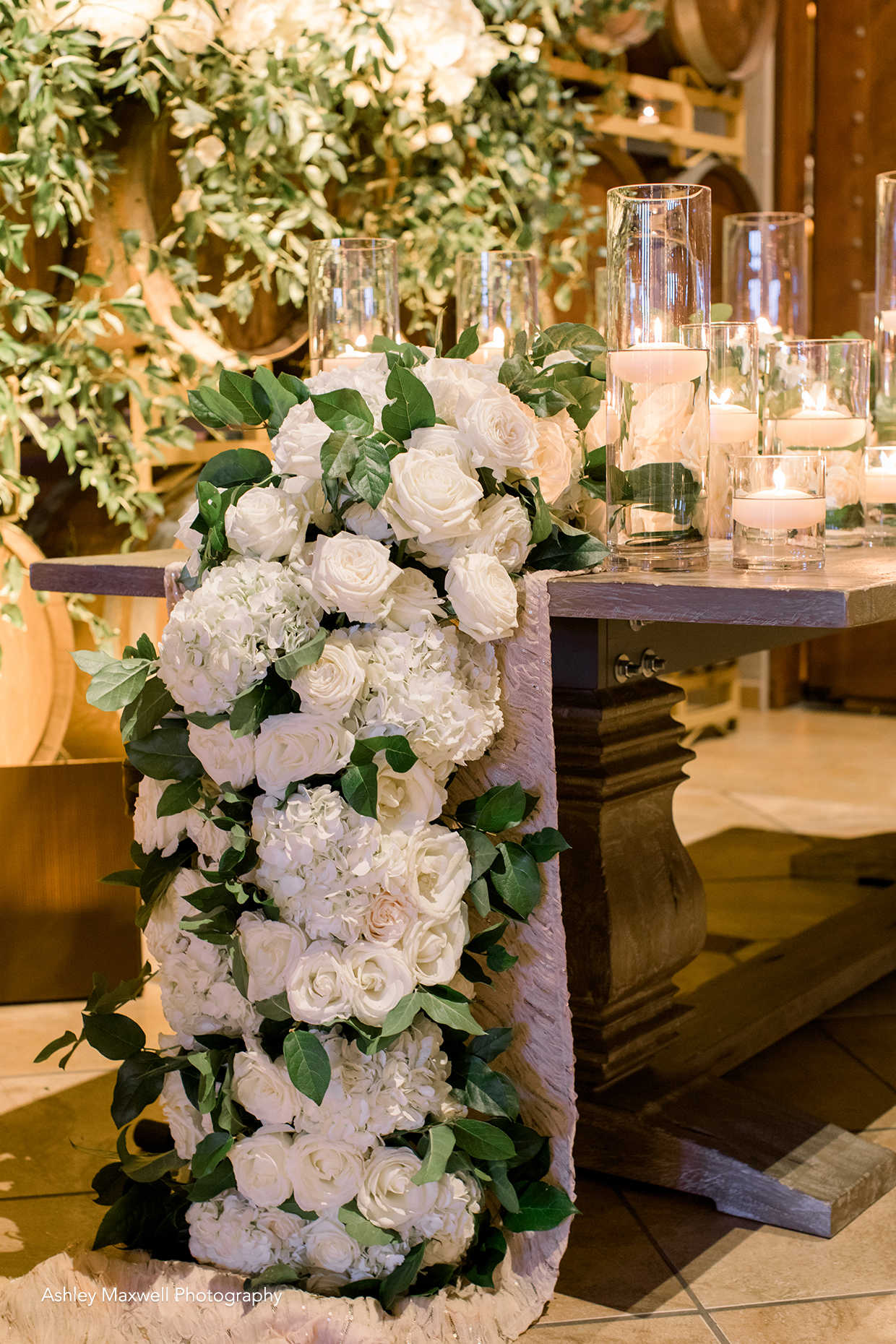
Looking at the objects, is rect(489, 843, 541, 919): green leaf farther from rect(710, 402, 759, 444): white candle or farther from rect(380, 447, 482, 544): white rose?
rect(710, 402, 759, 444): white candle

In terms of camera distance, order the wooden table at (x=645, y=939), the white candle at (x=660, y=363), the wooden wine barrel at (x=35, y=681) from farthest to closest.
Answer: the wooden wine barrel at (x=35, y=681) → the wooden table at (x=645, y=939) → the white candle at (x=660, y=363)

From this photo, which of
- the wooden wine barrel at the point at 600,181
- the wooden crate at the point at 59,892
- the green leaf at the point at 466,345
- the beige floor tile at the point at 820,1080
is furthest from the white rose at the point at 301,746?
the wooden wine barrel at the point at 600,181

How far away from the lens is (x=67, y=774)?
2.36 meters

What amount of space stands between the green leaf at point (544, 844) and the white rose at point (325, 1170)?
0.31m

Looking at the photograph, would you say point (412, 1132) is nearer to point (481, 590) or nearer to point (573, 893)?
point (573, 893)

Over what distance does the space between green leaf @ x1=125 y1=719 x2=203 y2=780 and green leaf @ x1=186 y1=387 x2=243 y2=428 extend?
0.97ft

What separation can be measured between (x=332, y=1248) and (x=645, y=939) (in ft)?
1.73

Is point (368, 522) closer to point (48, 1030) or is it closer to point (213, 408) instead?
point (213, 408)

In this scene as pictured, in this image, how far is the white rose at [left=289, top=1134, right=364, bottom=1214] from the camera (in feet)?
4.34

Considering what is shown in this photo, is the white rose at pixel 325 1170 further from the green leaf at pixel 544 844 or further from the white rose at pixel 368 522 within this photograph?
the white rose at pixel 368 522

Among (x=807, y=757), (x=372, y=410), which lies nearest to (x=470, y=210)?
(x=807, y=757)

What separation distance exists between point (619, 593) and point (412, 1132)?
20.4 inches

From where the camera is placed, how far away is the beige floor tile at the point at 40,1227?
5.08 ft

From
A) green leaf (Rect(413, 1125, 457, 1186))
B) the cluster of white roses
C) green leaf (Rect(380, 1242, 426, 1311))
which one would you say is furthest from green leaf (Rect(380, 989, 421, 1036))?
the cluster of white roses
